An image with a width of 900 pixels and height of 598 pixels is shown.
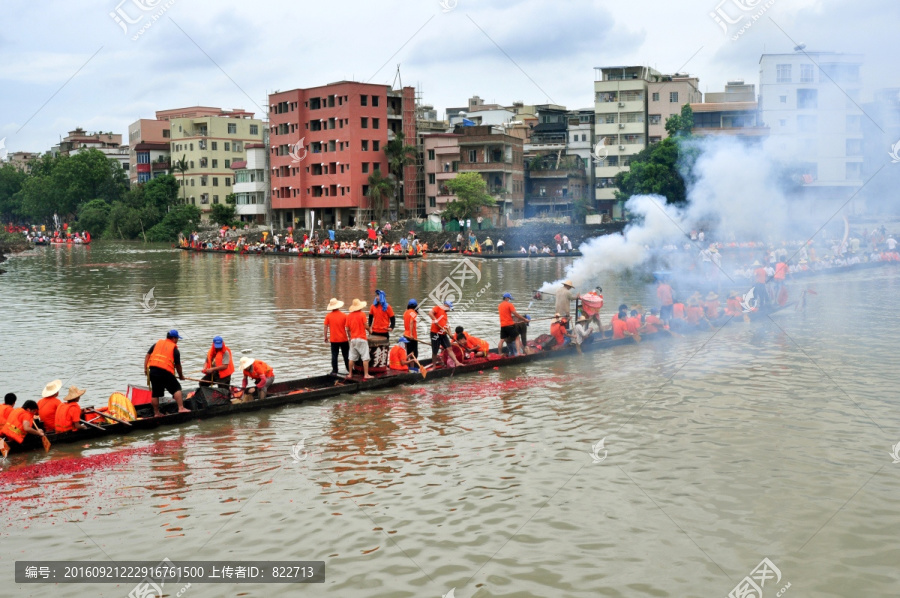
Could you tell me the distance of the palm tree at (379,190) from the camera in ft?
257

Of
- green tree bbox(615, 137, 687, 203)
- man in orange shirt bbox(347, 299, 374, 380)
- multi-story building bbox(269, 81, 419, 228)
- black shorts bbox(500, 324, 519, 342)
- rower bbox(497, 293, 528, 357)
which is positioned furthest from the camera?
multi-story building bbox(269, 81, 419, 228)

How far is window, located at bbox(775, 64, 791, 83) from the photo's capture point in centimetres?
4803

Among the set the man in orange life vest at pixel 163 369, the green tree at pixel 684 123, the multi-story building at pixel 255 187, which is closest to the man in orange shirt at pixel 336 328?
the man in orange life vest at pixel 163 369

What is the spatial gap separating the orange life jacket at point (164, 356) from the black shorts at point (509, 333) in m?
8.33

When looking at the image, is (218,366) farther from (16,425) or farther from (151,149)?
(151,149)

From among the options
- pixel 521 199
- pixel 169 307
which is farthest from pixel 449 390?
pixel 521 199

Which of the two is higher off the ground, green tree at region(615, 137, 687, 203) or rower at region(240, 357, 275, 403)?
green tree at region(615, 137, 687, 203)

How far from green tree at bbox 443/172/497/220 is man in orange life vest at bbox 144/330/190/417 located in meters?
56.8

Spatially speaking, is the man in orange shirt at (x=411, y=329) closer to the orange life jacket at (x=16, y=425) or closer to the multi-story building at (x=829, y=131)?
the orange life jacket at (x=16, y=425)

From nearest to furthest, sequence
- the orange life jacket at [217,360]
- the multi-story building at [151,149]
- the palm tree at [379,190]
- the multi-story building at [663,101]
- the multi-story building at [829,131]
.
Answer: the orange life jacket at [217,360] < the multi-story building at [829,131] < the multi-story building at [663,101] < the palm tree at [379,190] < the multi-story building at [151,149]

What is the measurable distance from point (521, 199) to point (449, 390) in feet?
207

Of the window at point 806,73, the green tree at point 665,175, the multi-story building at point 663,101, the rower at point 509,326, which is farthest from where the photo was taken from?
the multi-story building at point 663,101

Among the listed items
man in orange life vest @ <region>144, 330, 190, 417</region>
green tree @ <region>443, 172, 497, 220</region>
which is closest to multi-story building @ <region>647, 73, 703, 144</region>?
green tree @ <region>443, 172, 497, 220</region>

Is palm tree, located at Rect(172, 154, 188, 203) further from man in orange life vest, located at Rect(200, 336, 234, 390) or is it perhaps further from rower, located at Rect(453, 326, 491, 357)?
man in orange life vest, located at Rect(200, 336, 234, 390)
